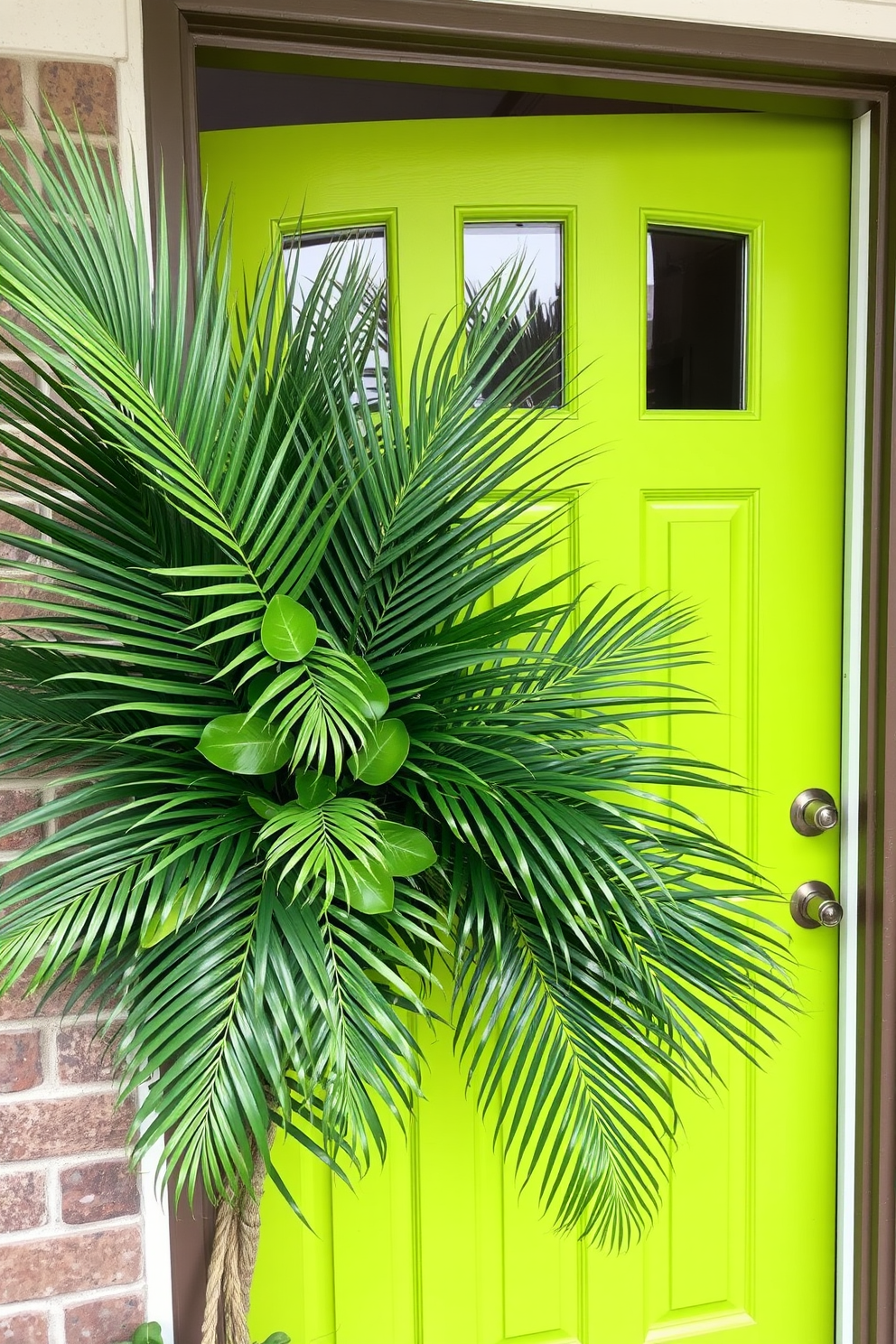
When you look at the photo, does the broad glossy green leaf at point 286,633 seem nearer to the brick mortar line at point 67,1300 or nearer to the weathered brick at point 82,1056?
the weathered brick at point 82,1056

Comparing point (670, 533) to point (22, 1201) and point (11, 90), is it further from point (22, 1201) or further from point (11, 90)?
point (22, 1201)

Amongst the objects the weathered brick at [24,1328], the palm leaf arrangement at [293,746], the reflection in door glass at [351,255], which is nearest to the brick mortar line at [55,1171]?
the weathered brick at [24,1328]

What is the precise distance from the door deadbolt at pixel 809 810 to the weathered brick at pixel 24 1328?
122cm

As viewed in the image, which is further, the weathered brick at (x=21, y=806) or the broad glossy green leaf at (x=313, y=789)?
the weathered brick at (x=21, y=806)

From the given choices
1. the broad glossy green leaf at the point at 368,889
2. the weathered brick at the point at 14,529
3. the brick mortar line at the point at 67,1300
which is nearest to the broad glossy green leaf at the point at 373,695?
the broad glossy green leaf at the point at 368,889

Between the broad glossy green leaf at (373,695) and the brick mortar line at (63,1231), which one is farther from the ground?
the broad glossy green leaf at (373,695)

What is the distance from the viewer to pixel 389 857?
83cm

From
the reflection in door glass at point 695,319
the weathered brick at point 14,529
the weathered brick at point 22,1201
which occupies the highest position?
the reflection in door glass at point 695,319

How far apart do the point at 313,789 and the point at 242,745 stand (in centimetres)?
7

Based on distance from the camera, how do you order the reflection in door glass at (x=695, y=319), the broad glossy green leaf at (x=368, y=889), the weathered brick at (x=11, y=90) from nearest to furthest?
the broad glossy green leaf at (x=368, y=889) < the weathered brick at (x=11, y=90) < the reflection in door glass at (x=695, y=319)

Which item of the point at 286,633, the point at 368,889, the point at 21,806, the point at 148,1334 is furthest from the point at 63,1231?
the point at 286,633

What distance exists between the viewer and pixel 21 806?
1136 mm

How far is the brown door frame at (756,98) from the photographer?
1161 millimetres

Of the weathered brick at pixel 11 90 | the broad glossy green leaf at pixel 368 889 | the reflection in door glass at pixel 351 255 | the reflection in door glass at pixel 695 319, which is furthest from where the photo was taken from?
the reflection in door glass at pixel 695 319
